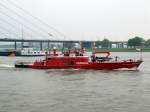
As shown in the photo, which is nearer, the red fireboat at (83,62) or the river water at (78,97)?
the river water at (78,97)

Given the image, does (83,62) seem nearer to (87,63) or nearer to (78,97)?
(87,63)

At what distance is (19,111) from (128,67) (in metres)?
35.6

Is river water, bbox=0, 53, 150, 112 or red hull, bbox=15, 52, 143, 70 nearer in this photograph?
river water, bbox=0, 53, 150, 112

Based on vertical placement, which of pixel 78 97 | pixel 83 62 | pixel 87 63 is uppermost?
pixel 83 62

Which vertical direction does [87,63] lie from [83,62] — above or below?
below

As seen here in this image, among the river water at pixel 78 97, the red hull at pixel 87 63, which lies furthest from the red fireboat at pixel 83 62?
the river water at pixel 78 97

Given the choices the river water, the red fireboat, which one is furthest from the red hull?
the river water

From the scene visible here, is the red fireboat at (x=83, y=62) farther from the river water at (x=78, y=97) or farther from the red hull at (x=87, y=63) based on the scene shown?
the river water at (x=78, y=97)

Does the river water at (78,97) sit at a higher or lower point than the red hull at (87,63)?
lower

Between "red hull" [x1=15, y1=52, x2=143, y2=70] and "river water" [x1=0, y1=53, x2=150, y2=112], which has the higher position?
"red hull" [x1=15, y1=52, x2=143, y2=70]

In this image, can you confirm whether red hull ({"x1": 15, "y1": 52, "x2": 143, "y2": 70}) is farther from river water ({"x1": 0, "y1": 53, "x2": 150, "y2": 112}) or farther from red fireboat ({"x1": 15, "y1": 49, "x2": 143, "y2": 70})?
river water ({"x1": 0, "y1": 53, "x2": 150, "y2": 112})

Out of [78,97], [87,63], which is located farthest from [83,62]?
[78,97]

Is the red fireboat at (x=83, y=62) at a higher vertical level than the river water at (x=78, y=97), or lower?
higher

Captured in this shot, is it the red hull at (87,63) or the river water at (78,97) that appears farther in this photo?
the red hull at (87,63)
